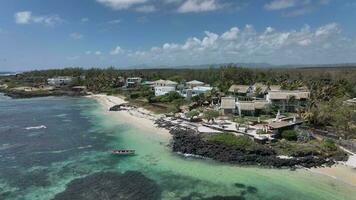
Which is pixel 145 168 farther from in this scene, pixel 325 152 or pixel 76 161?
pixel 325 152

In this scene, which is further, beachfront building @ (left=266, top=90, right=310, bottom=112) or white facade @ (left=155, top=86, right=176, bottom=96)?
white facade @ (left=155, top=86, right=176, bottom=96)

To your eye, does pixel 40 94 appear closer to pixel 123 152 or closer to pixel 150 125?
pixel 150 125

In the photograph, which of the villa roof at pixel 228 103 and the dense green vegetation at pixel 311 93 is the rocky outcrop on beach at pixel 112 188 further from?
the villa roof at pixel 228 103

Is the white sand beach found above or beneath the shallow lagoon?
above

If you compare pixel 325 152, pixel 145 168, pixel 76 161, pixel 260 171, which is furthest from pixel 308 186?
pixel 76 161

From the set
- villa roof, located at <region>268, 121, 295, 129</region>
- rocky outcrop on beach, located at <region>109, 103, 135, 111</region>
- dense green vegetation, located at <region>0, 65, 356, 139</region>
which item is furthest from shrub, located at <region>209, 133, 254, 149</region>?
rocky outcrop on beach, located at <region>109, 103, 135, 111</region>

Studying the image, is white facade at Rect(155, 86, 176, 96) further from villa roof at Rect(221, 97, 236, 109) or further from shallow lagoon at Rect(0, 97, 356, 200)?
shallow lagoon at Rect(0, 97, 356, 200)

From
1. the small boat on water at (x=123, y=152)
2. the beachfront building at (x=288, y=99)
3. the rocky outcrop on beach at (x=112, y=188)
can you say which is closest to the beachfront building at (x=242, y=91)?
the beachfront building at (x=288, y=99)
